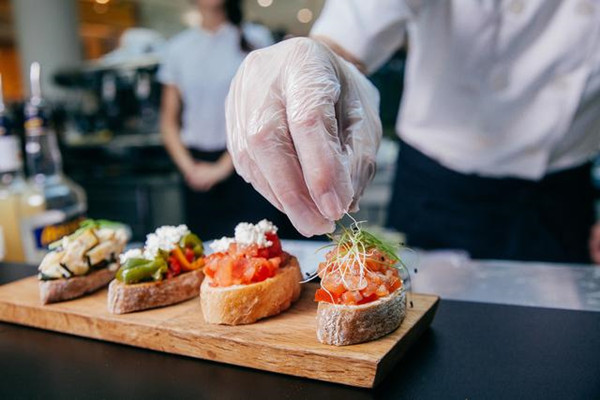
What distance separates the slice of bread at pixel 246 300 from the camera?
944 millimetres

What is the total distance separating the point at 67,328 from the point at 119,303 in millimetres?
117

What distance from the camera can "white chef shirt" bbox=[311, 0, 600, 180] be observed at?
1463mm

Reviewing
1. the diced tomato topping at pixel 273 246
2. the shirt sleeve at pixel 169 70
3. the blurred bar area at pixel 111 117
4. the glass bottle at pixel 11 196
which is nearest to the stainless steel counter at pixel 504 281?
the diced tomato topping at pixel 273 246

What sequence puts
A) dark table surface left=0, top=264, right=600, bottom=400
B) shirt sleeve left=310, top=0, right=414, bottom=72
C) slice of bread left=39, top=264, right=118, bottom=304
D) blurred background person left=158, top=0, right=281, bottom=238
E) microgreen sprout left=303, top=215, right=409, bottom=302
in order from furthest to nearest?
blurred background person left=158, top=0, right=281, bottom=238 → shirt sleeve left=310, top=0, right=414, bottom=72 → slice of bread left=39, top=264, right=118, bottom=304 → microgreen sprout left=303, top=215, right=409, bottom=302 → dark table surface left=0, top=264, right=600, bottom=400

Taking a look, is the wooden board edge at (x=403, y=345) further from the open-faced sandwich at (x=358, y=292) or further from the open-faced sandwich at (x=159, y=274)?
the open-faced sandwich at (x=159, y=274)

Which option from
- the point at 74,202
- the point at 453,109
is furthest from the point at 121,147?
the point at 453,109

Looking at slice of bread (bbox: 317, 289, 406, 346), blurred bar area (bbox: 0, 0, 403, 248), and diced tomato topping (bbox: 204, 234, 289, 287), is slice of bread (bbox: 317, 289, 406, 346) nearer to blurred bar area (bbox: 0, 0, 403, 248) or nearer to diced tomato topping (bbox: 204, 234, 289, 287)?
diced tomato topping (bbox: 204, 234, 289, 287)

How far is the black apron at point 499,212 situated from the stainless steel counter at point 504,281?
280 mm

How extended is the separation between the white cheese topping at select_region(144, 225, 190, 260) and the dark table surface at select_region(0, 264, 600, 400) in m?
0.21

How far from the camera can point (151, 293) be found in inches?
42.4

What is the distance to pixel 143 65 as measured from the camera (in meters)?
4.54

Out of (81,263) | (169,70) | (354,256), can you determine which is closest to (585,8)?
(354,256)

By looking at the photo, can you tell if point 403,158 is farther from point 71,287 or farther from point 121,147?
point 121,147

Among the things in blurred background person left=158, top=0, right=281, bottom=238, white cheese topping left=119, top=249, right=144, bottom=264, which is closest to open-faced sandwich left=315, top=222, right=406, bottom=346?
white cheese topping left=119, top=249, right=144, bottom=264
